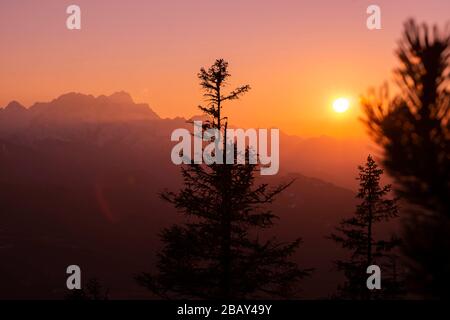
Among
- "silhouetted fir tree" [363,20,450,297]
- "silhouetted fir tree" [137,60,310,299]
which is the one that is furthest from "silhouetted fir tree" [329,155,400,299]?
"silhouetted fir tree" [363,20,450,297]

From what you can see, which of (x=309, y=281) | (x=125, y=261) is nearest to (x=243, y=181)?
(x=309, y=281)

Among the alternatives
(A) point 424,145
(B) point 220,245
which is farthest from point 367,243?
(A) point 424,145

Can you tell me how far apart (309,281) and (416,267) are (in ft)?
503

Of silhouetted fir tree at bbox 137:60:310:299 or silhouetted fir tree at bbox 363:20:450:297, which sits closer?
silhouetted fir tree at bbox 363:20:450:297

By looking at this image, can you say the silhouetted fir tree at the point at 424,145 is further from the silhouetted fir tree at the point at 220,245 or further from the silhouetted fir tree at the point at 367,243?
the silhouetted fir tree at the point at 367,243

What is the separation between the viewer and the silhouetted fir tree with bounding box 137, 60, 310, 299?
42.4 ft

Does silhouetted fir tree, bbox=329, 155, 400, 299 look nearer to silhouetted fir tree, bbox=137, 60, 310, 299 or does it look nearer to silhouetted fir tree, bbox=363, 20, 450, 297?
silhouetted fir tree, bbox=137, 60, 310, 299

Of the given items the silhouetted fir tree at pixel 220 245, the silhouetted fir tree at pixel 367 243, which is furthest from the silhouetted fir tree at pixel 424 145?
the silhouetted fir tree at pixel 367 243

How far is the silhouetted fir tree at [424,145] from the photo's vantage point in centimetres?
423

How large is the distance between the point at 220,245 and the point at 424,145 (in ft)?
31.8

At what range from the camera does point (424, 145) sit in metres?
4.26

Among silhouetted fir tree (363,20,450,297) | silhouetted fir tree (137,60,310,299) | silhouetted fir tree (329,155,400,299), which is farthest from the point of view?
silhouetted fir tree (329,155,400,299)

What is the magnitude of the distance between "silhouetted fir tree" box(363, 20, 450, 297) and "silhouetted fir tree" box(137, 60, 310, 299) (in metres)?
8.65
